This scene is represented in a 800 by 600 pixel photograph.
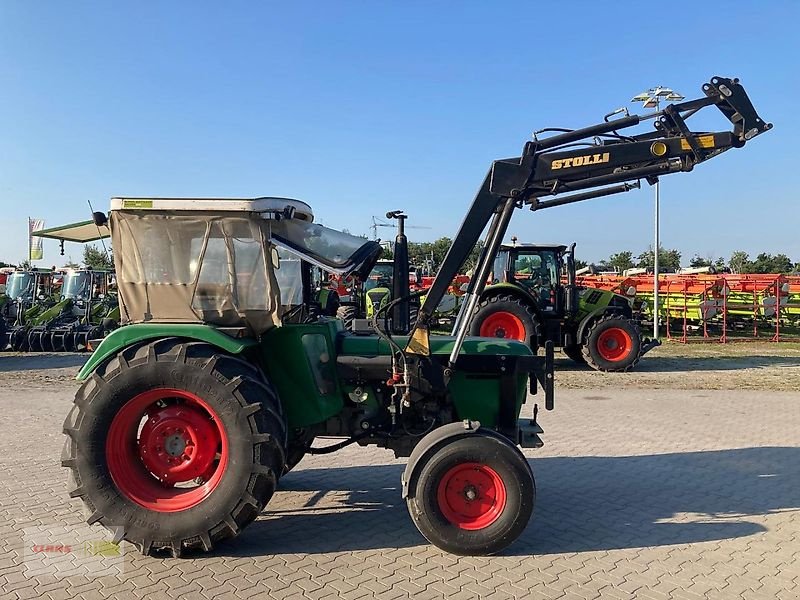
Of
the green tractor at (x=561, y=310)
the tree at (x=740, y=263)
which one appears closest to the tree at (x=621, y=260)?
the tree at (x=740, y=263)

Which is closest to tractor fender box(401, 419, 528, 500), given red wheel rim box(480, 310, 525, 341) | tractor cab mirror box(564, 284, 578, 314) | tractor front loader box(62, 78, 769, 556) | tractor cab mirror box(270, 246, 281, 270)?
tractor front loader box(62, 78, 769, 556)

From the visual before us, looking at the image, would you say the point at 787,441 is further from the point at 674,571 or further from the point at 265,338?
the point at 265,338

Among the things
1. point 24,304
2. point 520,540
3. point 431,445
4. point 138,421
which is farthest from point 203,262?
point 24,304

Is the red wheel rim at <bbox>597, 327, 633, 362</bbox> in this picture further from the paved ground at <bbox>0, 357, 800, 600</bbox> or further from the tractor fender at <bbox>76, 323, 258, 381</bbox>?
the tractor fender at <bbox>76, 323, 258, 381</bbox>

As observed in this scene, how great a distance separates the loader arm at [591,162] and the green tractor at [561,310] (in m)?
8.18

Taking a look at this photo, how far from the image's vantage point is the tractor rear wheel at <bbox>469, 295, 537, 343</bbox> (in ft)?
41.1

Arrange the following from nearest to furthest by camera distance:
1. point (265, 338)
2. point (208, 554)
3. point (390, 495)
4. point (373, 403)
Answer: point (208, 554), point (265, 338), point (373, 403), point (390, 495)

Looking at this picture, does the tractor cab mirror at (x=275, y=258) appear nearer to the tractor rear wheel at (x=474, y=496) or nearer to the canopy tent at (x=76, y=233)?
the canopy tent at (x=76, y=233)

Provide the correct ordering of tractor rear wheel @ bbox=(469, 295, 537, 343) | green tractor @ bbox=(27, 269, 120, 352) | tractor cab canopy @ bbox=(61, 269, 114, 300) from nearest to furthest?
tractor rear wheel @ bbox=(469, 295, 537, 343) → green tractor @ bbox=(27, 269, 120, 352) → tractor cab canopy @ bbox=(61, 269, 114, 300)

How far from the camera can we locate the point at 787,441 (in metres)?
7.58

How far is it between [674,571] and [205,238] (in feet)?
12.0

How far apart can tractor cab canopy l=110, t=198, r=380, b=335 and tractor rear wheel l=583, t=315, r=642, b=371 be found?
31.9ft

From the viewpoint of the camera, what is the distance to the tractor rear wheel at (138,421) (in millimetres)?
4062

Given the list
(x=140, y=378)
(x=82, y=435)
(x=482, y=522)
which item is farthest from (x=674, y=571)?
(x=82, y=435)
